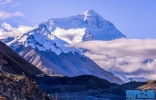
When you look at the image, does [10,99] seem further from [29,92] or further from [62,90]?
[62,90]

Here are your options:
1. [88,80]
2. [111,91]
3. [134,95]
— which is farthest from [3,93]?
[88,80]

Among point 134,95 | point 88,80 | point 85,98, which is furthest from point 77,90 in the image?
point 134,95

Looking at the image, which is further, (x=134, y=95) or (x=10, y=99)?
(x=134, y=95)

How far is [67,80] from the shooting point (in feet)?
582

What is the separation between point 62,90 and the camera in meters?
150

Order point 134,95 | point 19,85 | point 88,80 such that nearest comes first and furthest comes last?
point 19,85 < point 134,95 < point 88,80

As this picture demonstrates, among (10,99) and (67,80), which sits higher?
(67,80)

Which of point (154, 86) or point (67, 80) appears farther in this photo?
point (67, 80)

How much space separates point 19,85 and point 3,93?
26.0 feet

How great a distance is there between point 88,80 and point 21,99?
A: 349ft

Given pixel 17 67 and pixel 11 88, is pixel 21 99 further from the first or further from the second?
pixel 17 67

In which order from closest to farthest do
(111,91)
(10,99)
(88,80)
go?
(10,99) < (111,91) < (88,80)

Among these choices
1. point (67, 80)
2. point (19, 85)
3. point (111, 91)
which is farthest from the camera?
point (67, 80)

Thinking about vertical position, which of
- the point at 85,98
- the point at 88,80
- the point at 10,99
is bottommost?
the point at 10,99
